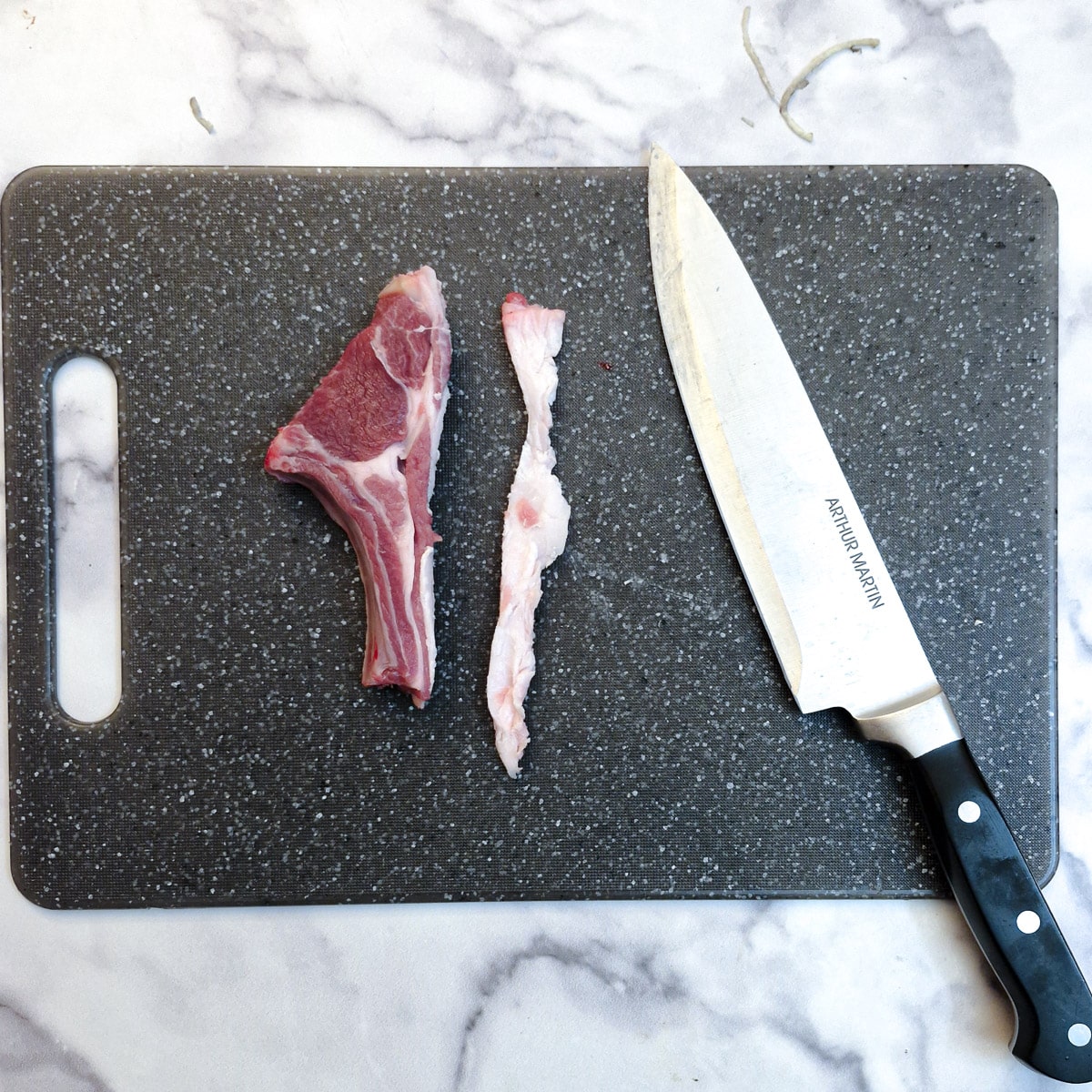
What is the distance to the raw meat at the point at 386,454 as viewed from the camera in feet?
3.18

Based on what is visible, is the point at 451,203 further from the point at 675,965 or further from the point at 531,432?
the point at 675,965

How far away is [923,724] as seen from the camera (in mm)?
974

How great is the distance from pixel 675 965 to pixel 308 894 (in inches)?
17.6

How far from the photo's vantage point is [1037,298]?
3.38 ft

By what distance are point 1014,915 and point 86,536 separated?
114 cm

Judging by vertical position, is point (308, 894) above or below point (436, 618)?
below

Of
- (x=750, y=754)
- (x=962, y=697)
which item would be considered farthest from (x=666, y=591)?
(x=962, y=697)

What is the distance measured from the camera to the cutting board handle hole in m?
1.03

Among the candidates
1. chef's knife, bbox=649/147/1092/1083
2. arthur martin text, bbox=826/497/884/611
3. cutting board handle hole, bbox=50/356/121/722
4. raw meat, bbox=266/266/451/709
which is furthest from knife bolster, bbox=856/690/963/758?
cutting board handle hole, bbox=50/356/121/722

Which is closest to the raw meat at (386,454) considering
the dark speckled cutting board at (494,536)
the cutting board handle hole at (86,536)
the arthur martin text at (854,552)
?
the dark speckled cutting board at (494,536)

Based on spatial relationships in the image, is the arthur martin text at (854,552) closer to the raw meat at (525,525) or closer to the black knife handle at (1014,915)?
the black knife handle at (1014,915)

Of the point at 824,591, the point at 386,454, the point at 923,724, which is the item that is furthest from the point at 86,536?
the point at 923,724

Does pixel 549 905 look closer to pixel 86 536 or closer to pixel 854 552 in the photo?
pixel 854 552

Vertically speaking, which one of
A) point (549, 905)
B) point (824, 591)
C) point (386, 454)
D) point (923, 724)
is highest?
point (386, 454)
